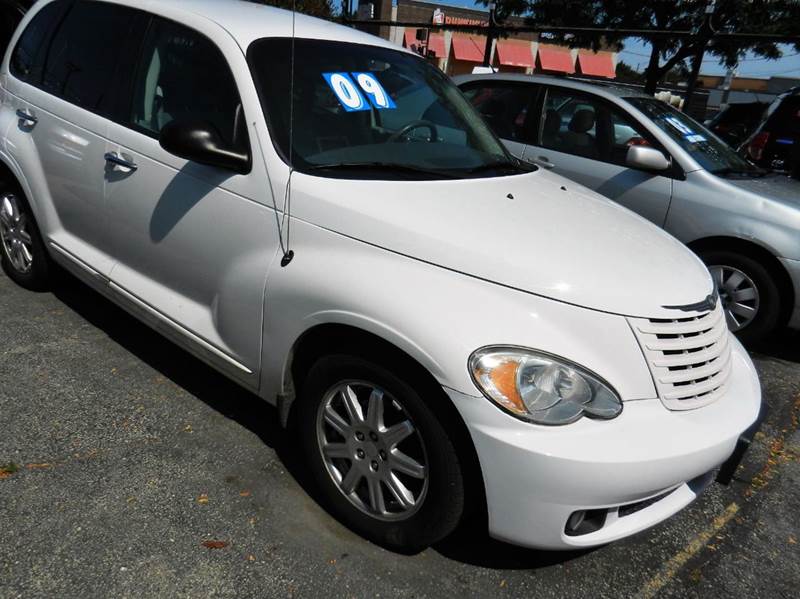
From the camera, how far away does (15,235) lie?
162 inches

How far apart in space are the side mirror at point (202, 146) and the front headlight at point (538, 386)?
129cm

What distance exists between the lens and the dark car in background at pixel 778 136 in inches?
282

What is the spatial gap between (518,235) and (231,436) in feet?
5.30

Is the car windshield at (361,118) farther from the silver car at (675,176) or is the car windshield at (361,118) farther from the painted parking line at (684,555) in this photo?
the silver car at (675,176)

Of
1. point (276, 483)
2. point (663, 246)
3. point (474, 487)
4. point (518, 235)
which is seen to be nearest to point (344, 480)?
point (276, 483)

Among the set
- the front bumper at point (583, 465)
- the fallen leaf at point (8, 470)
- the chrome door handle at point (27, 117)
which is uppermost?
the chrome door handle at point (27, 117)

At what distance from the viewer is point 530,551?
2.48m

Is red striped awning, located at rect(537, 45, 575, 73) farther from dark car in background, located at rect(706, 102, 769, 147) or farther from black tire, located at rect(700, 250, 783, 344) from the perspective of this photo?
black tire, located at rect(700, 250, 783, 344)

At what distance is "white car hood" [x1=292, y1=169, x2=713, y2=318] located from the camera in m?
2.16

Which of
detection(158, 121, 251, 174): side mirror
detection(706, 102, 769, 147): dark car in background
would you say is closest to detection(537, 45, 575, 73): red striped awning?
detection(706, 102, 769, 147): dark car in background

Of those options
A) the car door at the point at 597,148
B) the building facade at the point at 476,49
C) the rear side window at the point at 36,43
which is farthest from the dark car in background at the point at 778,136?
the building facade at the point at 476,49

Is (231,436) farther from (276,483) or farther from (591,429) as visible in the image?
(591,429)

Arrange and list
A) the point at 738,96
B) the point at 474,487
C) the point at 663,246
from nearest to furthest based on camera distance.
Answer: the point at 474,487 < the point at 663,246 < the point at 738,96

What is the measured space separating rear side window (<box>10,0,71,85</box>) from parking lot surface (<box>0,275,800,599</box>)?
5.54 ft
